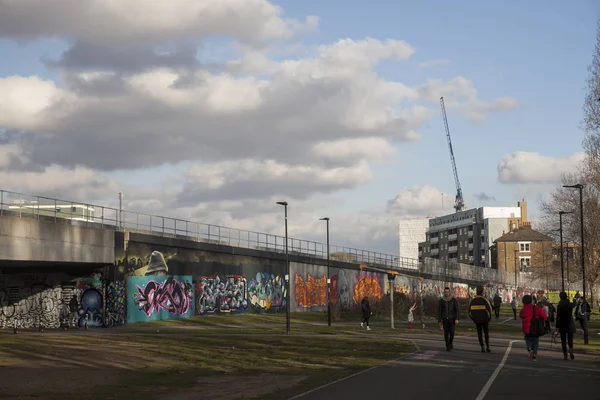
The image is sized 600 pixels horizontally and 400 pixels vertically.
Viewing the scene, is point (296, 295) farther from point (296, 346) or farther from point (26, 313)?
point (296, 346)

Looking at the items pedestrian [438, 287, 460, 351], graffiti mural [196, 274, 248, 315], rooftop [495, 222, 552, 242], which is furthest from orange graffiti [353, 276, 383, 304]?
rooftop [495, 222, 552, 242]

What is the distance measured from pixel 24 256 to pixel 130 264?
31.9 feet

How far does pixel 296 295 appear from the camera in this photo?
68.9 meters

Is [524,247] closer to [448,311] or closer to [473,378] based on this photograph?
[448,311]

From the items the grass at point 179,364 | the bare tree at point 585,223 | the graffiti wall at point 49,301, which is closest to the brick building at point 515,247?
the bare tree at point 585,223

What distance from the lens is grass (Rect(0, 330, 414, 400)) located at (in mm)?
19250

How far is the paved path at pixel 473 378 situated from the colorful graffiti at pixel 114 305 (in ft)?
85.6

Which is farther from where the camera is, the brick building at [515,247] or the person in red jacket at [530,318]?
the brick building at [515,247]

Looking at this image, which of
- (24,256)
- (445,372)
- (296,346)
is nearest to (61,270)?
(24,256)

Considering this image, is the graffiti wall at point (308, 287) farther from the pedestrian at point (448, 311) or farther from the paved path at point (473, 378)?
the paved path at point (473, 378)

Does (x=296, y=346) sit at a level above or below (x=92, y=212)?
below

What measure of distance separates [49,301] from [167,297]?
769cm

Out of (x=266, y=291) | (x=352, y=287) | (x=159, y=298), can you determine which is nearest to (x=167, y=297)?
(x=159, y=298)

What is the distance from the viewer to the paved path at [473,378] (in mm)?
15789
